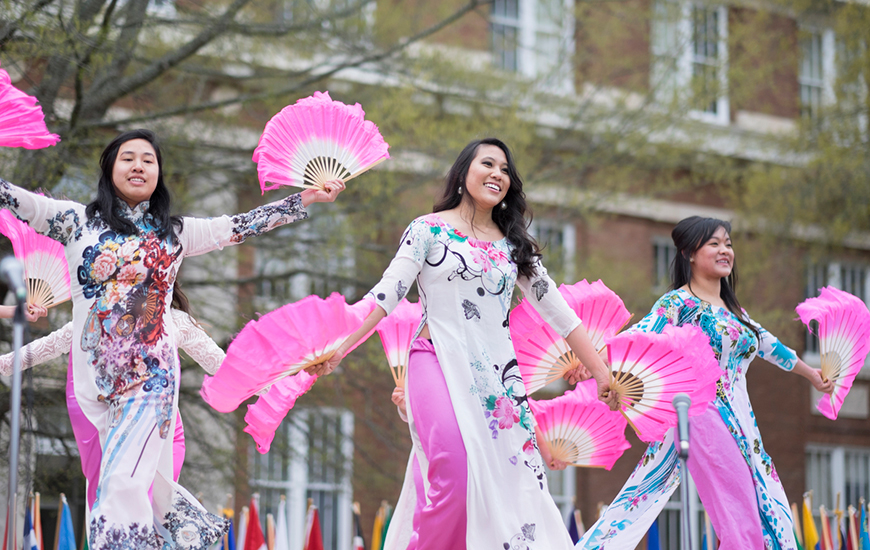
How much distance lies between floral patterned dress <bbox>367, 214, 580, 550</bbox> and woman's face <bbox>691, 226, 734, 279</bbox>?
1607 mm

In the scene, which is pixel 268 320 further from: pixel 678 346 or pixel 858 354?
pixel 858 354

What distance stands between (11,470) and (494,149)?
7.81 ft

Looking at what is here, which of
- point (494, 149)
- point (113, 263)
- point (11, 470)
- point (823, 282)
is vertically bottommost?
point (11, 470)

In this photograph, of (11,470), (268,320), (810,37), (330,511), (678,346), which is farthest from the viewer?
(810,37)

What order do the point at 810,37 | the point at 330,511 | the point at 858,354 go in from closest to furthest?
the point at 858,354 → the point at 330,511 → the point at 810,37

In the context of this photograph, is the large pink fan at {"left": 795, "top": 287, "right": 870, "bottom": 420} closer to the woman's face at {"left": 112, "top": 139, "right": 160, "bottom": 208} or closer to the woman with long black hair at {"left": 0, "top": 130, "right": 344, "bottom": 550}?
the woman with long black hair at {"left": 0, "top": 130, "right": 344, "bottom": 550}

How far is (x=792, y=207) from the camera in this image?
48.4ft

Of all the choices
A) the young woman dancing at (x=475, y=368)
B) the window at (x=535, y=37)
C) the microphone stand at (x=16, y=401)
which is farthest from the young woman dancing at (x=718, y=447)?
the window at (x=535, y=37)

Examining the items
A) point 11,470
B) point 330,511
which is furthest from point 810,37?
point 11,470

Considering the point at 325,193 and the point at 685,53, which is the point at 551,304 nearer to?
the point at 325,193

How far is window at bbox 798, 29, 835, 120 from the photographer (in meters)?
16.6

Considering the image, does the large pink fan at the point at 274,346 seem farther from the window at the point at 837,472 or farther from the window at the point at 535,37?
the window at the point at 837,472

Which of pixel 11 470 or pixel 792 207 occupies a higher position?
pixel 792 207

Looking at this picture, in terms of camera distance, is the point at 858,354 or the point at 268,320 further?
the point at 858,354
